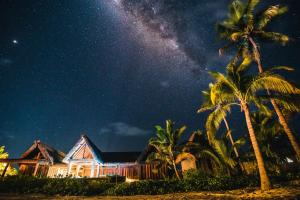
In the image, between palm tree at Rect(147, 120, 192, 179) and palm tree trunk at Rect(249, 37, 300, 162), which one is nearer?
palm tree trunk at Rect(249, 37, 300, 162)

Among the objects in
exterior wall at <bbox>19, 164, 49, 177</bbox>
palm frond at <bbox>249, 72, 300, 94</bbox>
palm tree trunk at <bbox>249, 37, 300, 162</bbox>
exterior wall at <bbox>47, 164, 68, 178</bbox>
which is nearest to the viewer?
Answer: palm frond at <bbox>249, 72, 300, 94</bbox>

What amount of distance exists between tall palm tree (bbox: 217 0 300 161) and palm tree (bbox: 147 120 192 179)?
33.7ft

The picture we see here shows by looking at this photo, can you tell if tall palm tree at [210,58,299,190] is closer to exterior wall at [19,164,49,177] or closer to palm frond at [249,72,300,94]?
palm frond at [249,72,300,94]

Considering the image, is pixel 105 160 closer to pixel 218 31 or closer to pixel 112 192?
pixel 112 192

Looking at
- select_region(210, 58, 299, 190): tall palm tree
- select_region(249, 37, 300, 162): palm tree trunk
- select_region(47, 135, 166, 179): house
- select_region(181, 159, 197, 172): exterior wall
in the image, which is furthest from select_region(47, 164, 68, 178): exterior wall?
select_region(249, 37, 300, 162): palm tree trunk

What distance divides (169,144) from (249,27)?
13.7 metres

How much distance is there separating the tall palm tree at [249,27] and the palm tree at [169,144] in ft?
33.7

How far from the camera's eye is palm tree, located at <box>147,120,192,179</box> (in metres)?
20.4

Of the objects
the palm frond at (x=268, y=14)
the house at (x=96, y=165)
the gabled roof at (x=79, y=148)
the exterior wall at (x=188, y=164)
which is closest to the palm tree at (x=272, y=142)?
the exterior wall at (x=188, y=164)

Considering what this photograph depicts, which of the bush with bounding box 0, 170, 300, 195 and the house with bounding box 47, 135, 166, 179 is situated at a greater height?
the house with bounding box 47, 135, 166, 179

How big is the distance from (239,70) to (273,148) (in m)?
13.9

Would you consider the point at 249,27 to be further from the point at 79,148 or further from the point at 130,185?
the point at 79,148

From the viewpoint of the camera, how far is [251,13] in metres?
16.4

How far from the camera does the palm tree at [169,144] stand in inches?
802
